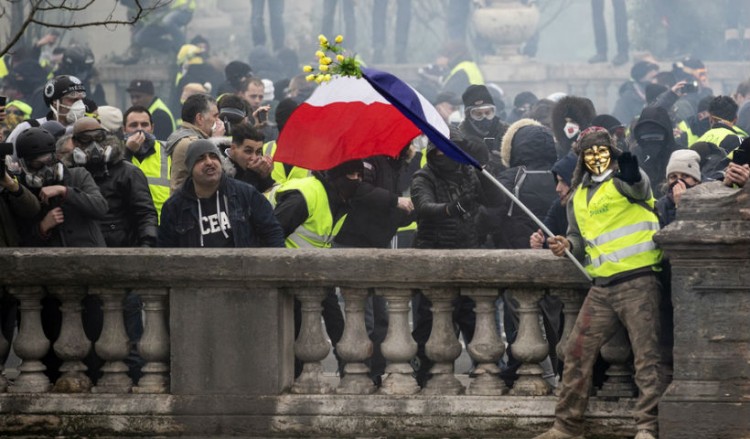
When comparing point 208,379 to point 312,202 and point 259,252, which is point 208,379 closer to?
point 259,252

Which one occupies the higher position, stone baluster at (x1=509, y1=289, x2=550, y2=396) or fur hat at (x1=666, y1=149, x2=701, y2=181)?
fur hat at (x1=666, y1=149, x2=701, y2=181)

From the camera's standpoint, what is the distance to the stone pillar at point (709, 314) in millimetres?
8703

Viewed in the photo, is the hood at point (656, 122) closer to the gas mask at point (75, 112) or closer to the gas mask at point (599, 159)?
the gas mask at point (75, 112)

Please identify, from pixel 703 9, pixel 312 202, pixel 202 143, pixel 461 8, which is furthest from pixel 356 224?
pixel 461 8

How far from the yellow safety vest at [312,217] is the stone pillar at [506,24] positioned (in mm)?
27978

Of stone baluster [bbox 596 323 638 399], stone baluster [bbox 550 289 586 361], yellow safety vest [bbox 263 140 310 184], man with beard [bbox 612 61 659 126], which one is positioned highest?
man with beard [bbox 612 61 659 126]

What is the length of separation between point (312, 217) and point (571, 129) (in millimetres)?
3458

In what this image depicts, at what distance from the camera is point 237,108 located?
13.0 m

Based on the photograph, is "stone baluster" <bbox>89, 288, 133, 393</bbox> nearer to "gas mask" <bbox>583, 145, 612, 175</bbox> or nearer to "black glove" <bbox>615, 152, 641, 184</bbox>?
"gas mask" <bbox>583, 145, 612, 175</bbox>

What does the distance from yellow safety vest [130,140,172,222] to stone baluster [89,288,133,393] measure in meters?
2.65

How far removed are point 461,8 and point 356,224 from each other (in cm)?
3511

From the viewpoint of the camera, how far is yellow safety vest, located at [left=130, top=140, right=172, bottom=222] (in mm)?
12155

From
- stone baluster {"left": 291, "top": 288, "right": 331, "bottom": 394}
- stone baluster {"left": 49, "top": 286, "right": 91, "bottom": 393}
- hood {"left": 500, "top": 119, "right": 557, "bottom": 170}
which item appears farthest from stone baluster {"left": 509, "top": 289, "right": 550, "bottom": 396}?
hood {"left": 500, "top": 119, "right": 557, "bottom": 170}

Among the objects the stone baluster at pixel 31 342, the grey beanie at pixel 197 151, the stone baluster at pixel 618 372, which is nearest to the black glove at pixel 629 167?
the stone baluster at pixel 618 372
